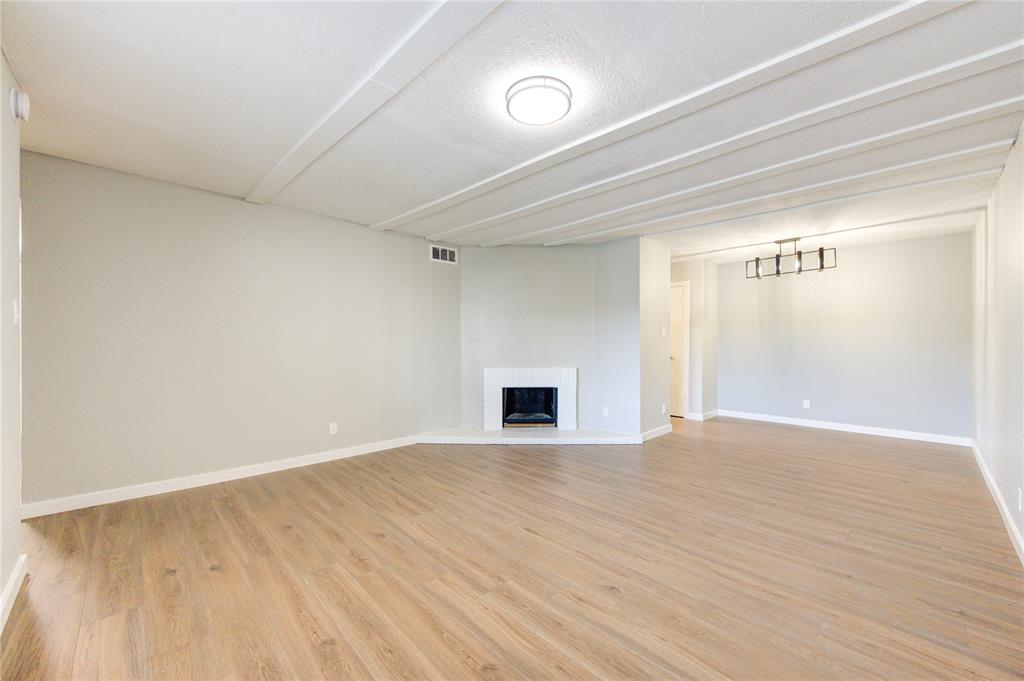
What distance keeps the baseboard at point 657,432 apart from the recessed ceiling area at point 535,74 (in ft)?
9.46

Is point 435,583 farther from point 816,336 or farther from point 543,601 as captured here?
point 816,336

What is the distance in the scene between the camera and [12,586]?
2.00 meters

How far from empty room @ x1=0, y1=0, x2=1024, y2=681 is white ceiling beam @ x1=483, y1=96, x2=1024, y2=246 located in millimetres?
29

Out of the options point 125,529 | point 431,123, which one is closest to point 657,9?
point 431,123

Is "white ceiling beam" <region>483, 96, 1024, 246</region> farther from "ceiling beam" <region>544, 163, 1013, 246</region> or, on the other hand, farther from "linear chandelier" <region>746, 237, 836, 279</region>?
"linear chandelier" <region>746, 237, 836, 279</region>

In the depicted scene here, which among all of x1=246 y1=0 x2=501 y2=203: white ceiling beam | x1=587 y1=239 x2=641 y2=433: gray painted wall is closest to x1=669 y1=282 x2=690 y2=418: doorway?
x1=587 y1=239 x2=641 y2=433: gray painted wall

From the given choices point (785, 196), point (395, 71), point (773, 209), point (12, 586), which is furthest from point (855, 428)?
point (12, 586)

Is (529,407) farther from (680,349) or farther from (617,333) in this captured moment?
(680,349)

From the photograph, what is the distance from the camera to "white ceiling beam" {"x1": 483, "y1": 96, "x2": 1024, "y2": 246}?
2.25m

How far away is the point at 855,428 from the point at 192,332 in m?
7.88

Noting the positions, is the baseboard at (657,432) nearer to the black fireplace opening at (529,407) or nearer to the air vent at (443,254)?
the black fireplace opening at (529,407)

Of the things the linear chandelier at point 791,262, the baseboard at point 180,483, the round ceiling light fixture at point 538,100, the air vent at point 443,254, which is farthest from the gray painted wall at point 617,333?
the round ceiling light fixture at point 538,100

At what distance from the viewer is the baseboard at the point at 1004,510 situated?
2.44 m

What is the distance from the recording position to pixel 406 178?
3314 millimetres
